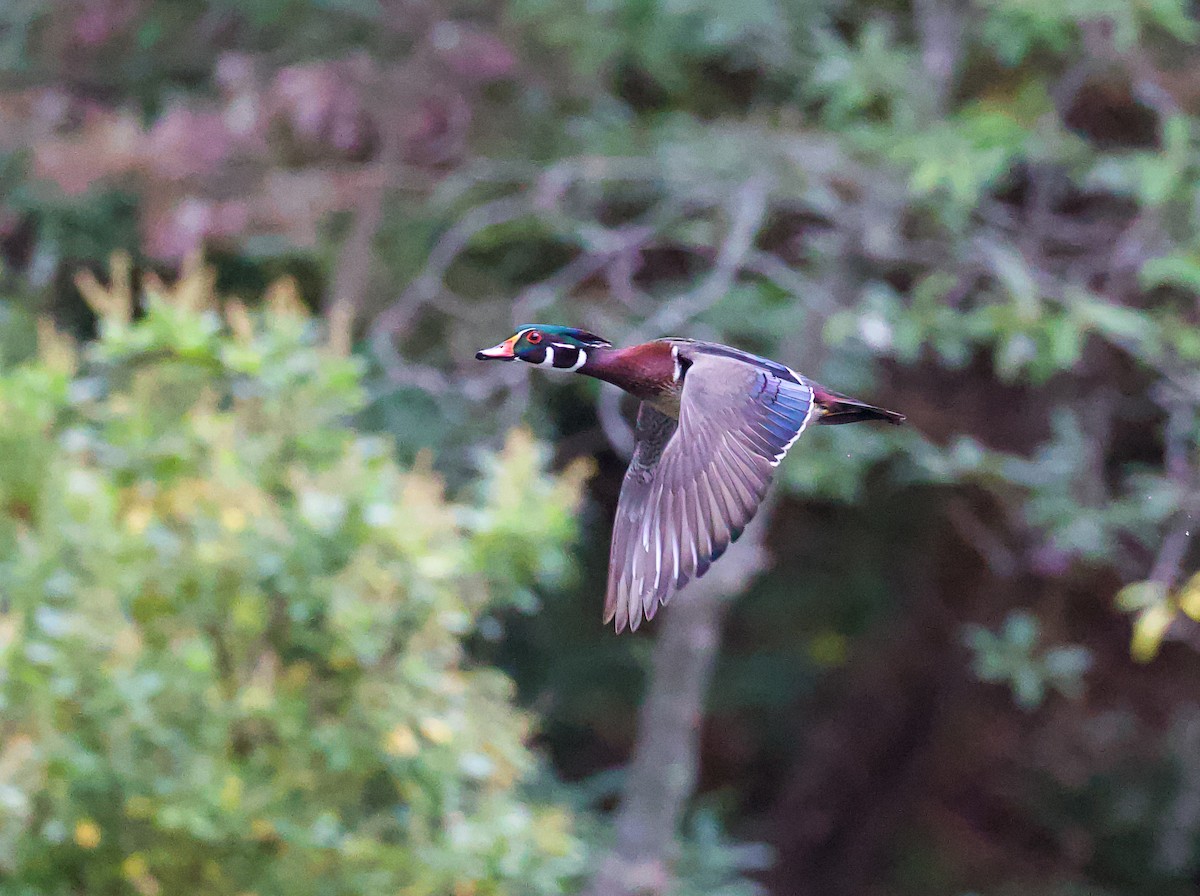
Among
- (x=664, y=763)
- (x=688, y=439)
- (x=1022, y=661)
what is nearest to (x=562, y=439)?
(x=664, y=763)

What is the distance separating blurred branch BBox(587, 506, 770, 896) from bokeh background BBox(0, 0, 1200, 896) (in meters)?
0.03

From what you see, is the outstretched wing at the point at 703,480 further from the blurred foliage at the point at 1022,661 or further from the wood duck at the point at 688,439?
the blurred foliage at the point at 1022,661

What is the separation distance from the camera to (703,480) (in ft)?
8.93

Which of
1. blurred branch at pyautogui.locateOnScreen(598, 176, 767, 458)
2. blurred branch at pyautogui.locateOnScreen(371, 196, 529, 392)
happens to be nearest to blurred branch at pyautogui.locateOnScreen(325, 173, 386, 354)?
blurred branch at pyautogui.locateOnScreen(371, 196, 529, 392)

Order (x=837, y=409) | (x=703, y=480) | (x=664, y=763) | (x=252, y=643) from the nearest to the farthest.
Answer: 1. (x=703, y=480)
2. (x=837, y=409)
3. (x=252, y=643)
4. (x=664, y=763)

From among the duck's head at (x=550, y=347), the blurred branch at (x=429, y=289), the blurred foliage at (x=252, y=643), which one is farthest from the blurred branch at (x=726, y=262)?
the duck's head at (x=550, y=347)

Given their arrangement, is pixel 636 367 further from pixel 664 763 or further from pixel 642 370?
pixel 664 763

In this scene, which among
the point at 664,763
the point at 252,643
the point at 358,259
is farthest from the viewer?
the point at 664,763

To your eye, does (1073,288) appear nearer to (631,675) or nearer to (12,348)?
(631,675)

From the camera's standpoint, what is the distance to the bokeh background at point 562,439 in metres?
5.07

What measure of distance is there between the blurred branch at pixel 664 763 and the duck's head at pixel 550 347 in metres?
4.45

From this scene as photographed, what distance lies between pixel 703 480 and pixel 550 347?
1.35ft

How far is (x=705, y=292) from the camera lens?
20.9 feet

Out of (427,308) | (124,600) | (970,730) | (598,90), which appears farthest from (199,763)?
(970,730)
